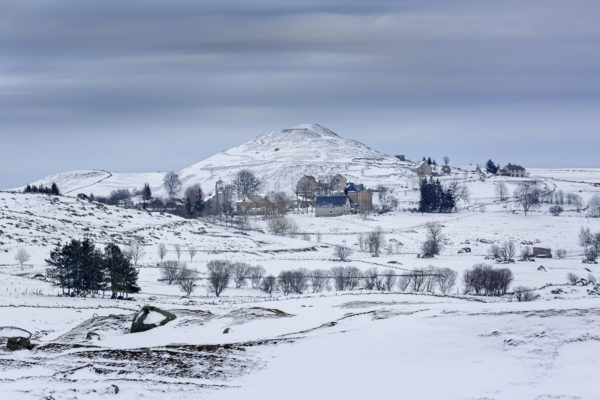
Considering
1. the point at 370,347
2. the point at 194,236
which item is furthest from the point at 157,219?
the point at 370,347

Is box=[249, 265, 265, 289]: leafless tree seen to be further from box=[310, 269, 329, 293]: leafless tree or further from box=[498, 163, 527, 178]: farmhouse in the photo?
box=[498, 163, 527, 178]: farmhouse

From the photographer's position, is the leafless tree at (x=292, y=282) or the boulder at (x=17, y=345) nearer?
the boulder at (x=17, y=345)

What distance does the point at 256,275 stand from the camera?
54562 millimetres

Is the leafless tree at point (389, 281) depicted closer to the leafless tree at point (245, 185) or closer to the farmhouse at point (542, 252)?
the farmhouse at point (542, 252)

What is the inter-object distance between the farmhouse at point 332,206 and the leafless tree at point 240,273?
6159 centimetres

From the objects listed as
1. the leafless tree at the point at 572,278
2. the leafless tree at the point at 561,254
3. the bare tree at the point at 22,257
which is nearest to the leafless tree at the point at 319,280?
the leafless tree at the point at 572,278

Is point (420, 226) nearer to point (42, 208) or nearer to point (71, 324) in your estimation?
point (42, 208)

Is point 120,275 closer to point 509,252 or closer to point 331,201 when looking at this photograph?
point 509,252

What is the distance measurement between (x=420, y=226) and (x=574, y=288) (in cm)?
5463

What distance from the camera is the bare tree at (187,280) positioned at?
1868 inches

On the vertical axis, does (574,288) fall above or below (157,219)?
below

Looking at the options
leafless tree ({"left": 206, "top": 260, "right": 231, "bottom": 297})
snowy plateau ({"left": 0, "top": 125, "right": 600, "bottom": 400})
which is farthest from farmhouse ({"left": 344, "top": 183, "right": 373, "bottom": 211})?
snowy plateau ({"left": 0, "top": 125, "right": 600, "bottom": 400})

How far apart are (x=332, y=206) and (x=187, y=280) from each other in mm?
71230

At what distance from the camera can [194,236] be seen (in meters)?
86.0
